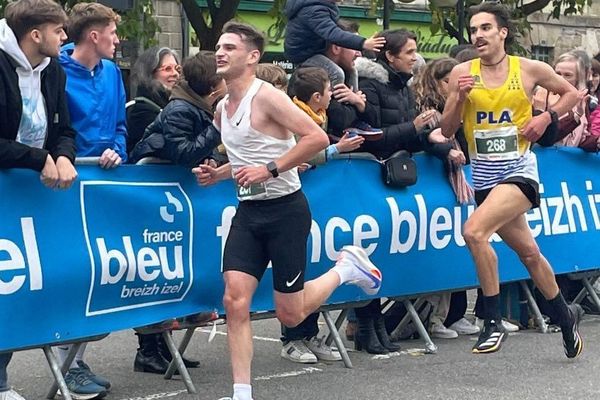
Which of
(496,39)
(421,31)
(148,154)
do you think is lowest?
(421,31)

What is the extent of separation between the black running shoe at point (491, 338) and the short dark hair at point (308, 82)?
183 centimetres

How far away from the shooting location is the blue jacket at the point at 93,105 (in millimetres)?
7156

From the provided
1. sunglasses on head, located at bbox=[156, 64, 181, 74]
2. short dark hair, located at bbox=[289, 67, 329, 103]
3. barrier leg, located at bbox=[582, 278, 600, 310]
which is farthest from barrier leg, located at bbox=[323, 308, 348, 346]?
barrier leg, located at bbox=[582, 278, 600, 310]

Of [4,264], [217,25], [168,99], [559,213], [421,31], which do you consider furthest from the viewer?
[421,31]

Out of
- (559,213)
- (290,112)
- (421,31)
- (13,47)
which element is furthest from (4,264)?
(421,31)

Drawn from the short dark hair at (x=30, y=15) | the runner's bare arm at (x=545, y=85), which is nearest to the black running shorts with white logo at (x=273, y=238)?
the short dark hair at (x=30, y=15)

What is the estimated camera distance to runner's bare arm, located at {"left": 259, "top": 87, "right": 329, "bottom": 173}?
6.48 meters

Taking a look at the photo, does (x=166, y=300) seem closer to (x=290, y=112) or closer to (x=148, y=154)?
(x=148, y=154)

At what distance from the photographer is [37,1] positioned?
21.4ft

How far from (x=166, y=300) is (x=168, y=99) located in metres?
1.51

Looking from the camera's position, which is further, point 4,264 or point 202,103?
point 202,103

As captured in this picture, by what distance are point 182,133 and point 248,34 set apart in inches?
33.0

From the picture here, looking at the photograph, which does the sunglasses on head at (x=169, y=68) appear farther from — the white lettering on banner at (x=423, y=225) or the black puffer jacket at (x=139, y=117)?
the white lettering on banner at (x=423, y=225)

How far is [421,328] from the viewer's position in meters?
8.68
